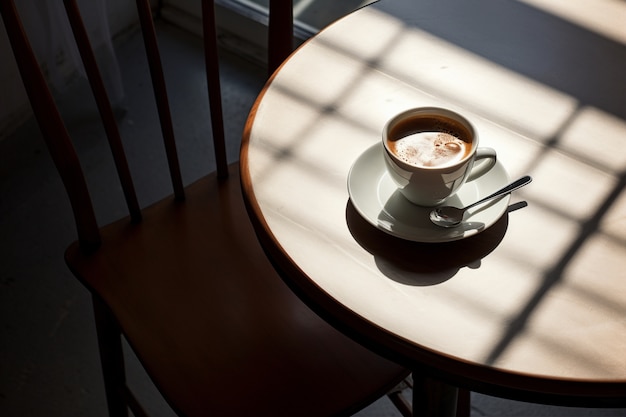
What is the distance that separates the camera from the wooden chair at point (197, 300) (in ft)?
3.60

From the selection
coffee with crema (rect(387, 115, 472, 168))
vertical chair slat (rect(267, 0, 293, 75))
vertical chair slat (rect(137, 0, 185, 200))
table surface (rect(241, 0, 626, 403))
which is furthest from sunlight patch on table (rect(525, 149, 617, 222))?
vertical chair slat (rect(137, 0, 185, 200))

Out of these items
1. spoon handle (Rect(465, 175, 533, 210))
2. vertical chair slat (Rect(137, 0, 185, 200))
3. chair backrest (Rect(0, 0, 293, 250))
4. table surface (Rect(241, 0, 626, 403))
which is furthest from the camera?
vertical chair slat (Rect(137, 0, 185, 200))

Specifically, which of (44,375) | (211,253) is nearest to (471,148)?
(211,253)

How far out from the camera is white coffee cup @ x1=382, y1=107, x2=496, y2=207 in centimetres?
90

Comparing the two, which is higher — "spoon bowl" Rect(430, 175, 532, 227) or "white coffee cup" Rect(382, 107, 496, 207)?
"white coffee cup" Rect(382, 107, 496, 207)

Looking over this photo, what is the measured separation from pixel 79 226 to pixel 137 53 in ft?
4.13

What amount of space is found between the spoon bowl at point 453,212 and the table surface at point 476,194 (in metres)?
0.02

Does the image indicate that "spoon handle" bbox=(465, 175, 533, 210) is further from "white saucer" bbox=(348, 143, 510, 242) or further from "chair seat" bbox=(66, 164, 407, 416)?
"chair seat" bbox=(66, 164, 407, 416)

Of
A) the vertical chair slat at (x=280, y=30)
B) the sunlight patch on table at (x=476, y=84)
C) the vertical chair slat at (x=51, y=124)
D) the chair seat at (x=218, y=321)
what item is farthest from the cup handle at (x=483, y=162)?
the vertical chair slat at (x=51, y=124)

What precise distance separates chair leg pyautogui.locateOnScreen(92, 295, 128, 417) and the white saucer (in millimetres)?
446

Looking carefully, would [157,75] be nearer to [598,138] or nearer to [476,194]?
[476,194]

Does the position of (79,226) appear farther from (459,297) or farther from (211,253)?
(459,297)

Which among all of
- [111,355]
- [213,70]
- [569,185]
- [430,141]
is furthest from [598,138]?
[111,355]

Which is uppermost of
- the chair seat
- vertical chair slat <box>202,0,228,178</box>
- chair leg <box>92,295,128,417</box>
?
vertical chair slat <box>202,0,228,178</box>
